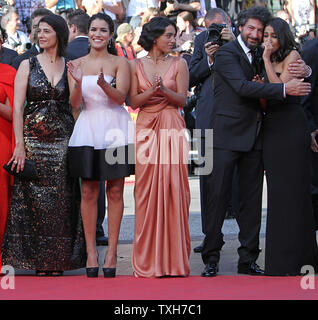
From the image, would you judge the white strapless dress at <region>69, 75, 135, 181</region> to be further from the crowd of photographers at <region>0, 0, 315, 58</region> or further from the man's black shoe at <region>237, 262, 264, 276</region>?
the crowd of photographers at <region>0, 0, 315, 58</region>

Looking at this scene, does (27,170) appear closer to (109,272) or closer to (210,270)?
(109,272)

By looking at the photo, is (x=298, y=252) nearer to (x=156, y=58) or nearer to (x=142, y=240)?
(x=142, y=240)

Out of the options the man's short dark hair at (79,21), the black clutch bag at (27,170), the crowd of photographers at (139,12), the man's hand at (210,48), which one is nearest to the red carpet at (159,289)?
the black clutch bag at (27,170)

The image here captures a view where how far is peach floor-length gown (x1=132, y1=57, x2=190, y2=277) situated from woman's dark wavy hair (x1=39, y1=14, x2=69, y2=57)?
647 mm

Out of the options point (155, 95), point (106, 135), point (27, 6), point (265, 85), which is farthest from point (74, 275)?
point (27, 6)

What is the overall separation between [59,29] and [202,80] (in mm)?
1732

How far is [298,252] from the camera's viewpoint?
640cm

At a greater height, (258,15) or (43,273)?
(258,15)

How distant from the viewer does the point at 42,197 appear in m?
6.59

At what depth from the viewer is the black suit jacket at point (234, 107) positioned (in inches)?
255

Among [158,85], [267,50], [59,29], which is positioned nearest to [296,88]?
[267,50]

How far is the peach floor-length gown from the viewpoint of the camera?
6453 mm

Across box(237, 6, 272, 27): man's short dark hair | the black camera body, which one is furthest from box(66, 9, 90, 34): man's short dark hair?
box(237, 6, 272, 27): man's short dark hair
